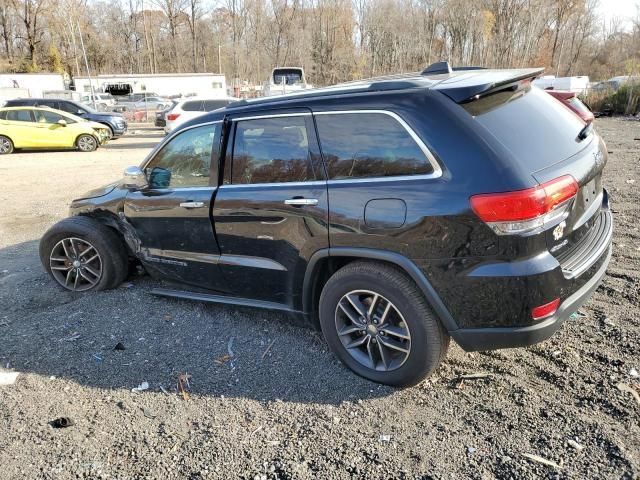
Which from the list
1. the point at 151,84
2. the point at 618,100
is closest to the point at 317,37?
the point at 151,84

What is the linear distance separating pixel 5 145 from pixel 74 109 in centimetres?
370

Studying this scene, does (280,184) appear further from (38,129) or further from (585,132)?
(38,129)

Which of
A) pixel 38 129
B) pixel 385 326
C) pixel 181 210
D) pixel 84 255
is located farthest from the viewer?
pixel 38 129

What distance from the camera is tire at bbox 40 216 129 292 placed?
462 centimetres

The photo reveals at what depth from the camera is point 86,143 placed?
17531 mm

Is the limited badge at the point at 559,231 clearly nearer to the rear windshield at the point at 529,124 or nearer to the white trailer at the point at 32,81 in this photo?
the rear windshield at the point at 529,124

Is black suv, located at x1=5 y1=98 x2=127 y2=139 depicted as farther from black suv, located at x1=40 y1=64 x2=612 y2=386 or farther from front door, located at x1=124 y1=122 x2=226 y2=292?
black suv, located at x1=40 y1=64 x2=612 y2=386

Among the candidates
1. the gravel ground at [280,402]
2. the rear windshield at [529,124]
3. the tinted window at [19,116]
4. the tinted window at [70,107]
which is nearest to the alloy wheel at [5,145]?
the tinted window at [19,116]

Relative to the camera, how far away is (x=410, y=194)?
2.77 meters

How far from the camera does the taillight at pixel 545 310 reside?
2643 millimetres

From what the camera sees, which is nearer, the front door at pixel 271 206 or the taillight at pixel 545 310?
the taillight at pixel 545 310

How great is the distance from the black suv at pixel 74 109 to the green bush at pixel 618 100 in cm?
2154

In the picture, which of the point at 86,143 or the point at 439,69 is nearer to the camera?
the point at 439,69

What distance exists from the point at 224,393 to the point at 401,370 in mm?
1134
